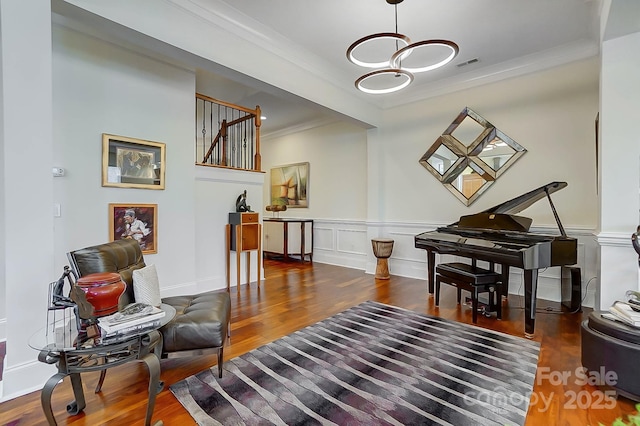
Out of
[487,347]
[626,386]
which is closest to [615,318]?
[626,386]

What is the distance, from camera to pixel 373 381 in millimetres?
2104

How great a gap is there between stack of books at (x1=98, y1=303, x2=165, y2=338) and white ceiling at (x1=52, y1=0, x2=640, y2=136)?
223cm

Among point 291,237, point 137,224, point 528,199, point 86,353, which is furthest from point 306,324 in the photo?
point 291,237

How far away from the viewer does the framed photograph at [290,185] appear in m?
7.01

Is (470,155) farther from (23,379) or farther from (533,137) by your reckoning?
(23,379)

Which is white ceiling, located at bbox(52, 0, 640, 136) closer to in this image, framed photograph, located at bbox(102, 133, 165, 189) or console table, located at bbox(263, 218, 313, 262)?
framed photograph, located at bbox(102, 133, 165, 189)

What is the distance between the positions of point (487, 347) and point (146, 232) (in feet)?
12.3

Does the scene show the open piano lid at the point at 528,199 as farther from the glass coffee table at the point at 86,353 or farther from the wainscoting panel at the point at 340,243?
the glass coffee table at the point at 86,353

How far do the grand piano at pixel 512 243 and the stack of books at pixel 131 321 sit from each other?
2958 millimetres

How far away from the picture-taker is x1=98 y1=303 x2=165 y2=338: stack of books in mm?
1586

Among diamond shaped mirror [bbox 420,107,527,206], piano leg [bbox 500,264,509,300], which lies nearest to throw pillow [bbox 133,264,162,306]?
piano leg [bbox 500,264,509,300]

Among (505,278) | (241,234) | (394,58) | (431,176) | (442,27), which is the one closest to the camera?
(394,58)

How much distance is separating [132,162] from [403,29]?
3403mm

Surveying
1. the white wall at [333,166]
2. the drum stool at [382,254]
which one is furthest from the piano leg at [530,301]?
the white wall at [333,166]
